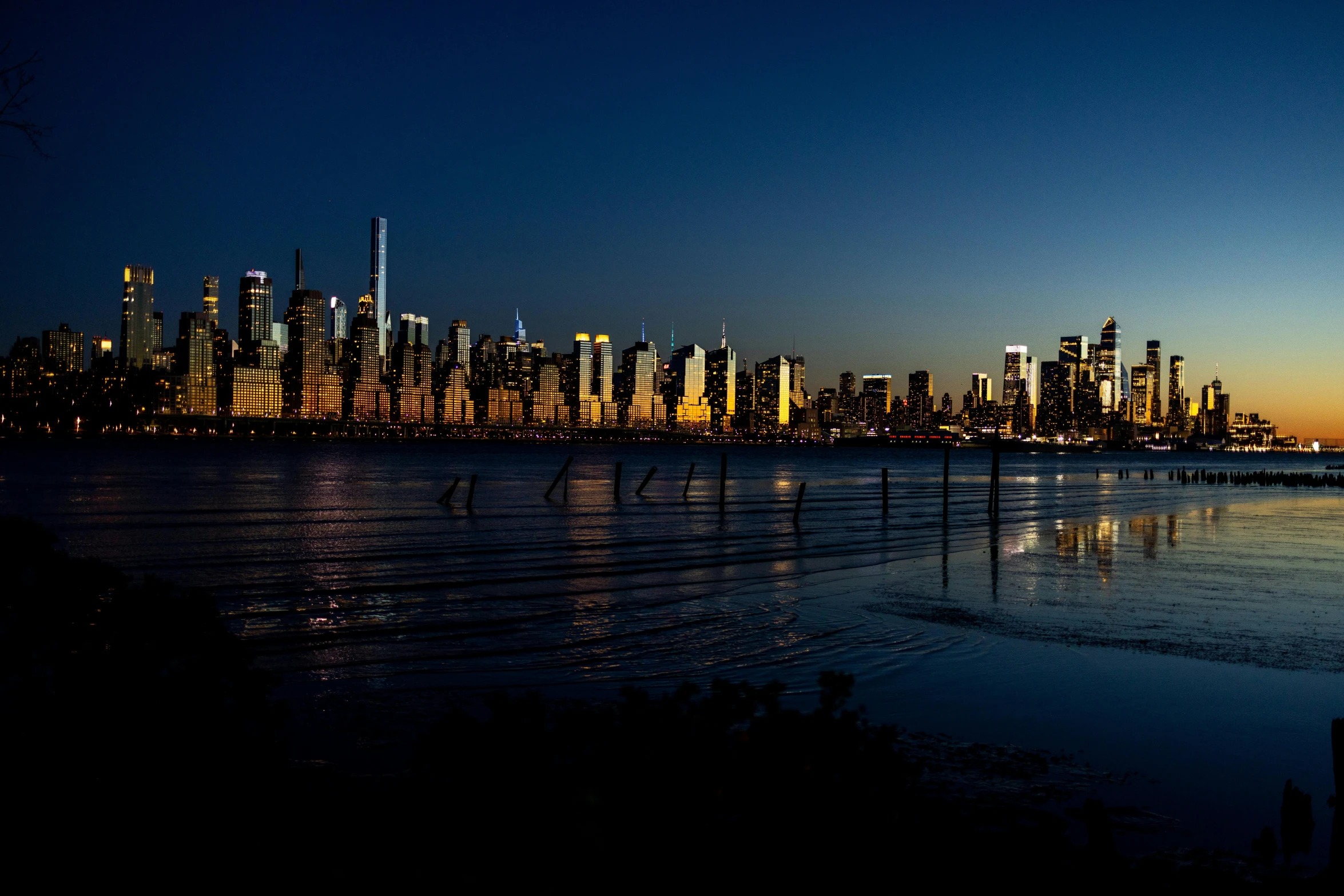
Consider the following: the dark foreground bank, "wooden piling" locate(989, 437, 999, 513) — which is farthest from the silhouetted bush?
"wooden piling" locate(989, 437, 999, 513)

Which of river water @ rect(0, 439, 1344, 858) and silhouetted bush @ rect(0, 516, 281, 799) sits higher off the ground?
silhouetted bush @ rect(0, 516, 281, 799)

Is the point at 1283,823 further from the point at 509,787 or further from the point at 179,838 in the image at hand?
the point at 179,838

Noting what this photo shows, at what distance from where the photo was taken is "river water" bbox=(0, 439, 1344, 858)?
10242 mm

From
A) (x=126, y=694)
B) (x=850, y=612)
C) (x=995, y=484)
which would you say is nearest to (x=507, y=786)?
(x=126, y=694)

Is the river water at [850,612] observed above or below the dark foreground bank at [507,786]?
below

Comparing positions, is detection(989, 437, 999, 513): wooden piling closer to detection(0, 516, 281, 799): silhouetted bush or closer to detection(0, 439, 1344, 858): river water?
detection(0, 439, 1344, 858): river water

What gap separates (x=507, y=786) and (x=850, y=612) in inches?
528

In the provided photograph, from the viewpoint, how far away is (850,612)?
1705cm

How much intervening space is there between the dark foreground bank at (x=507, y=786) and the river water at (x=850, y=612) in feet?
7.67

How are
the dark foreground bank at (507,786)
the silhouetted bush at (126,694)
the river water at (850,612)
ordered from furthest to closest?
the river water at (850,612) → the silhouetted bush at (126,694) → the dark foreground bank at (507,786)

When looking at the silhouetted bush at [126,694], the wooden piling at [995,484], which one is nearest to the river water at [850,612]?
the silhouetted bush at [126,694]

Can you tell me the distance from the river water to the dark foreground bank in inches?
92.0

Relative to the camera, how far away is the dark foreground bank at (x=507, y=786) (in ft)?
14.0

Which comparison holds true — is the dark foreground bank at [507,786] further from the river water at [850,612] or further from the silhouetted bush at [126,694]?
the river water at [850,612]
